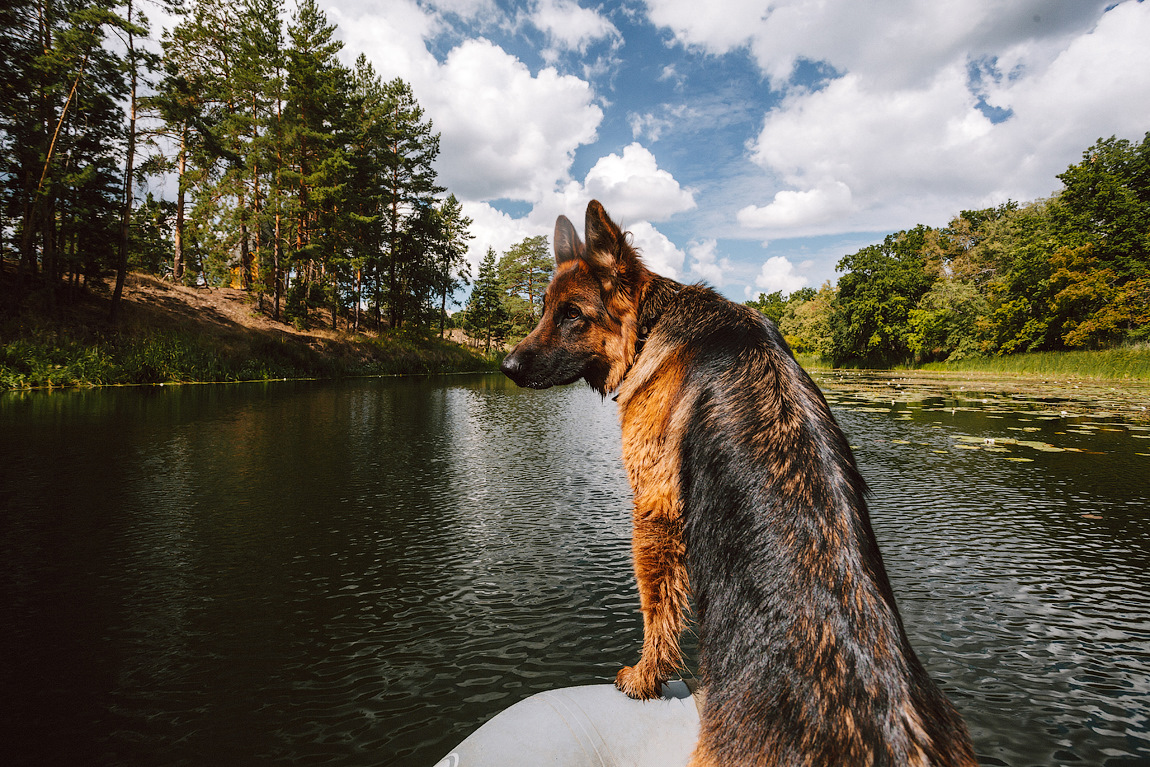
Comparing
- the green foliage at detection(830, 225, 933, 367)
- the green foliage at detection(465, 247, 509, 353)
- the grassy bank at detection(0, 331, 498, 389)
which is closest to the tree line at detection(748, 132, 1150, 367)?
the green foliage at detection(830, 225, 933, 367)

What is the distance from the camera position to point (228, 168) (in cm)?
3294

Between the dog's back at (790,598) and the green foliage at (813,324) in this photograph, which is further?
the green foliage at (813,324)

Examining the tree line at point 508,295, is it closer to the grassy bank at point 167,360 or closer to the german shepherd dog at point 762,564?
the grassy bank at point 167,360

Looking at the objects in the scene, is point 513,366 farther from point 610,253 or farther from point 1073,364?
point 1073,364

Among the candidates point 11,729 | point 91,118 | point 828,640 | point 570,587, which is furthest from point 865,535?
point 91,118

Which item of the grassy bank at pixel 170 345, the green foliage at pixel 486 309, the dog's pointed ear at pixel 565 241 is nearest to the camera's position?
the dog's pointed ear at pixel 565 241

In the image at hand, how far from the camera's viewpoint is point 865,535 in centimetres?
137

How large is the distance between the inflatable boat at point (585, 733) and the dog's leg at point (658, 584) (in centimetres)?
11

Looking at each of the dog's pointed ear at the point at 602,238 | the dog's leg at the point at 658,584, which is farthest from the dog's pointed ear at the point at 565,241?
the dog's leg at the point at 658,584

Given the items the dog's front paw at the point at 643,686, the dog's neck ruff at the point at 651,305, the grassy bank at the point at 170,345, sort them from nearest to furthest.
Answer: the dog's front paw at the point at 643,686, the dog's neck ruff at the point at 651,305, the grassy bank at the point at 170,345

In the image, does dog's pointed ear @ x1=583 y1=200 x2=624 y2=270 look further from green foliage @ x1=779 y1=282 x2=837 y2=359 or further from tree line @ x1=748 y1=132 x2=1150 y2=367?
green foliage @ x1=779 y1=282 x2=837 y2=359

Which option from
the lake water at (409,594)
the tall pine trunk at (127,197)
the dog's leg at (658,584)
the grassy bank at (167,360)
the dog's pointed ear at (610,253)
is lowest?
the lake water at (409,594)

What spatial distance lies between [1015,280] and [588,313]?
55957 millimetres

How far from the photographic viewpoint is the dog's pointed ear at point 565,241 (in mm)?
3201
